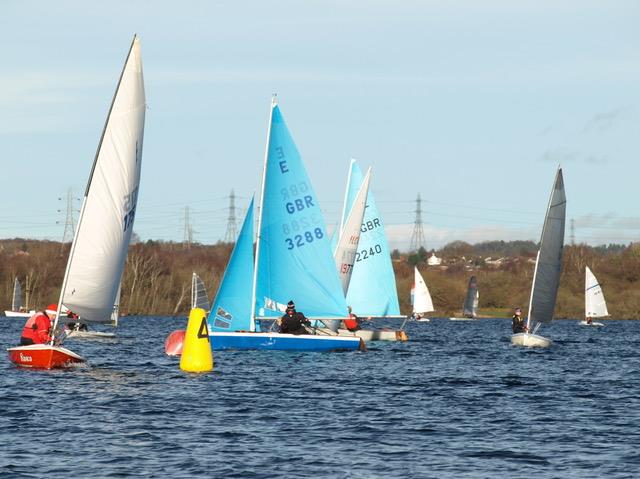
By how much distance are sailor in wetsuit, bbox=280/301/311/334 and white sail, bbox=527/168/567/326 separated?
52.9 feet

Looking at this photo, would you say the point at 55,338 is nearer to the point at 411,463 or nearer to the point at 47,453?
the point at 47,453

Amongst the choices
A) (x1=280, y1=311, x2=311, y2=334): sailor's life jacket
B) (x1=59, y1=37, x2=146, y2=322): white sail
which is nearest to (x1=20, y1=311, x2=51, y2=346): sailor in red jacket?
(x1=59, y1=37, x2=146, y2=322): white sail

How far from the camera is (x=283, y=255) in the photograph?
46250 millimetres

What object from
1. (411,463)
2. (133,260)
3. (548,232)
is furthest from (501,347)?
(133,260)

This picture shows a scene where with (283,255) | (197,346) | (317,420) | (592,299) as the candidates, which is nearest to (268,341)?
(283,255)

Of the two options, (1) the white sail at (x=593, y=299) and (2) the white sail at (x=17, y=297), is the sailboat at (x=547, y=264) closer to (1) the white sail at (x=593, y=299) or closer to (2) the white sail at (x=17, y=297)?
(1) the white sail at (x=593, y=299)

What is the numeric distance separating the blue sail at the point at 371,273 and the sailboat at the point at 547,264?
805 cm

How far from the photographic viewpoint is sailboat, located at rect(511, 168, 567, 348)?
187 feet

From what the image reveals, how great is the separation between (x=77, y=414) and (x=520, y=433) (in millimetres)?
9383

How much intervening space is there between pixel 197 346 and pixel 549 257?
81.8 ft

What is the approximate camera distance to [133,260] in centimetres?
13588

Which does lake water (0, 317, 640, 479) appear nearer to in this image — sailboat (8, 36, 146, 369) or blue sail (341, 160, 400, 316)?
sailboat (8, 36, 146, 369)

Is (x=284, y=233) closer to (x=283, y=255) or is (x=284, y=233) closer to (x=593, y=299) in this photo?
(x=283, y=255)

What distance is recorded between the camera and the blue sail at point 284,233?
46.1 metres
